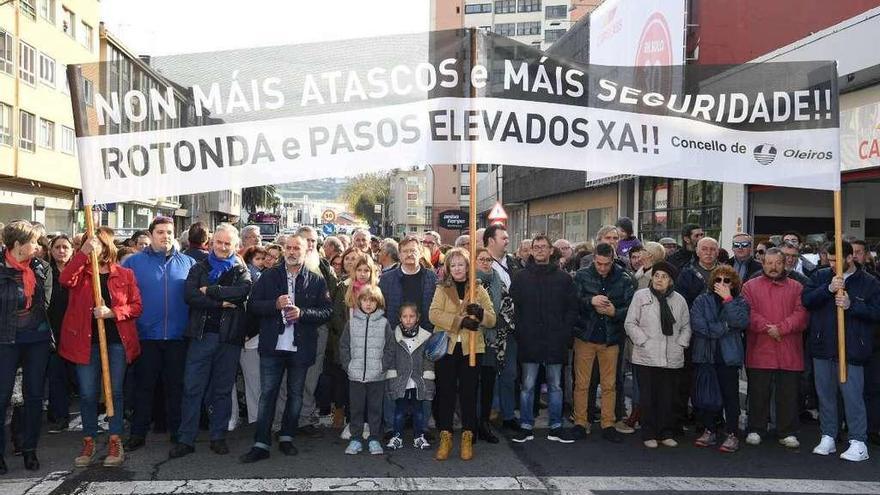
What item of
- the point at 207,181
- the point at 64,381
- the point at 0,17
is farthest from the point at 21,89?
the point at 207,181

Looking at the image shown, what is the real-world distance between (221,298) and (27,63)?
94.7ft

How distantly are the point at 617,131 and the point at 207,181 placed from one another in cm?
338

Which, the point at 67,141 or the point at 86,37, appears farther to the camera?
the point at 86,37

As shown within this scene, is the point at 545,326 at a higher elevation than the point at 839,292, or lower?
lower

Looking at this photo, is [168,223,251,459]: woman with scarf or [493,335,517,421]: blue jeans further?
[493,335,517,421]: blue jeans

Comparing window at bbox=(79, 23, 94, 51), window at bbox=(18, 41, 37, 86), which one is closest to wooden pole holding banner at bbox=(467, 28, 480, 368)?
window at bbox=(18, 41, 37, 86)

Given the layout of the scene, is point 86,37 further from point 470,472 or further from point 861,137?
point 470,472

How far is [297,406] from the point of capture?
21.6ft

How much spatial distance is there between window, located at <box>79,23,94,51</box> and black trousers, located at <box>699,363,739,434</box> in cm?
3679

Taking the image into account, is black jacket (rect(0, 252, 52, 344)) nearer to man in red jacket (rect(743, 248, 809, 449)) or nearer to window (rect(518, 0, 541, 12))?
man in red jacket (rect(743, 248, 809, 449))

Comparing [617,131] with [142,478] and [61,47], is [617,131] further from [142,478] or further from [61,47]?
[61,47]

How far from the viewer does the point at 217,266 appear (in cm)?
641

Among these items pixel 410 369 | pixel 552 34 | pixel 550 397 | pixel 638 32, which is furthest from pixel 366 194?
pixel 410 369

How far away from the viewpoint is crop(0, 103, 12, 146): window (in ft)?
92.0
